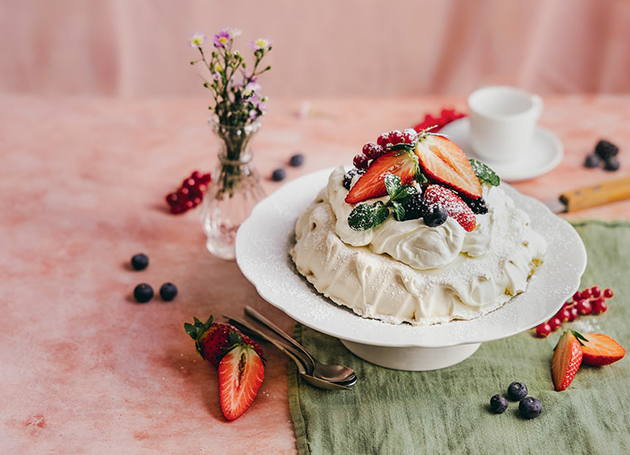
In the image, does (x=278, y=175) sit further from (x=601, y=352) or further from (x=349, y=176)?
(x=601, y=352)

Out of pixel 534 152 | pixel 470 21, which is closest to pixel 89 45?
pixel 470 21

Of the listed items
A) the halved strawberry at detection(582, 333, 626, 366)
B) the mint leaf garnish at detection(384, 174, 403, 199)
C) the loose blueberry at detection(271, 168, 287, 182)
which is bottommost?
the loose blueberry at detection(271, 168, 287, 182)

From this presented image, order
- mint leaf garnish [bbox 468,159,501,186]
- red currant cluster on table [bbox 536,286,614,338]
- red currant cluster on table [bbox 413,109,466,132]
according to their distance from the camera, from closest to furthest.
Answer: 1. mint leaf garnish [bbox 468,159,501,186]
2. red currant cluster on table [bbox 536,286,614,338]
3. red currant cluster on table [bbox 413,109,466,132]

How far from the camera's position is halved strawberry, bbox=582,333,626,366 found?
5.60 feet

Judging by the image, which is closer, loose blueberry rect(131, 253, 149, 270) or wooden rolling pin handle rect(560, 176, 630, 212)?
loose blueberry rect(131, 253, 149, 270)

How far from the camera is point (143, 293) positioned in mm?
1952

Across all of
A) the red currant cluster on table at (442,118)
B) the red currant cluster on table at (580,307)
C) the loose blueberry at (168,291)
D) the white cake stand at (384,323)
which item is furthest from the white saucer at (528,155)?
the loose blueberry at (168,291)

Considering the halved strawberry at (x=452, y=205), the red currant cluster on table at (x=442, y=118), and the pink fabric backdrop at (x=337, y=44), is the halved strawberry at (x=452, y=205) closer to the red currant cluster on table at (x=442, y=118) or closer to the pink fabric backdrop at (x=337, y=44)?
the red currant cluster on table at (x=442, y=118)

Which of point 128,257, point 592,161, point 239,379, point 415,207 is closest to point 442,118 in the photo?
point 592,161

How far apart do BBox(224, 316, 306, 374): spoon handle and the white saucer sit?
3.43 feet

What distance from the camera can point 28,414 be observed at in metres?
1.61

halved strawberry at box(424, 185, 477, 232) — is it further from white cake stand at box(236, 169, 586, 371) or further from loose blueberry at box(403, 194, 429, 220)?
white cake stand at box(236, 169, 586, 371)

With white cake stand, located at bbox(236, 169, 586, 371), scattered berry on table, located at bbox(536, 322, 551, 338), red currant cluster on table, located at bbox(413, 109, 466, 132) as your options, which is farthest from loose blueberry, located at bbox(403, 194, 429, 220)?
red currant cluster on table, located at bbox(413, 109, 466, 132)

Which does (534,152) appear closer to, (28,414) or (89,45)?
(28,414)
